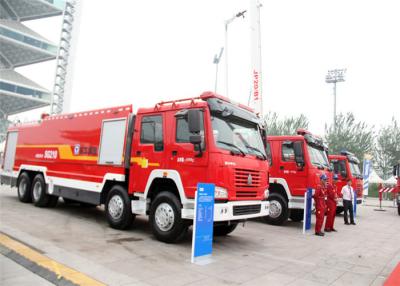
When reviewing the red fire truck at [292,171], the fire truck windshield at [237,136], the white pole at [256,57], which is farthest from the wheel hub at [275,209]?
the fire truck windshield at [237,136]

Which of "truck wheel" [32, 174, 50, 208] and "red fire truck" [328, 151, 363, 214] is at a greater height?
"red fire truck" [328, 151, 363, 214]

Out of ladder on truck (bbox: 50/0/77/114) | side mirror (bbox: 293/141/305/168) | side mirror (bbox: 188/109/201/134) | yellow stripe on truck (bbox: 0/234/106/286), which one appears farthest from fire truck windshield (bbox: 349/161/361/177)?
ladder on truck (bbox: 50/0/77/114)

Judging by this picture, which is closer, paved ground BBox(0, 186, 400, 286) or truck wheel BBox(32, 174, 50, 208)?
paved ground BBox(0, 186, 400, 286)

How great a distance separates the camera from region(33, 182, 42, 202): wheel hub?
1127cm

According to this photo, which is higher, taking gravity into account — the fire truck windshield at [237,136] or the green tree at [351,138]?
the green tree at [351,138]

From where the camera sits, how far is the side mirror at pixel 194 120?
6.58 metres

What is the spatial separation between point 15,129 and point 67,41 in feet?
223

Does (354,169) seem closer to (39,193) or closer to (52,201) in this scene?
(52,201)

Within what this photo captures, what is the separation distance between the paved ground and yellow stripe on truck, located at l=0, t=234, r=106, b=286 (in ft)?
0.51

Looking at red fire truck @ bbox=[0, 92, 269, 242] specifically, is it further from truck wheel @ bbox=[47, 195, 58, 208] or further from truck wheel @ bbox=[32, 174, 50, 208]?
truck wheel @ bbox=[47, 195, 58, 208]

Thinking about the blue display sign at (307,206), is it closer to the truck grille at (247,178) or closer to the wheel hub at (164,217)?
the truck grille at (247,178)

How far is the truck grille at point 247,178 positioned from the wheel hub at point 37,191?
717 cm

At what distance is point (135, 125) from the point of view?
8.39m

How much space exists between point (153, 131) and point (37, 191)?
5774 millimetres
